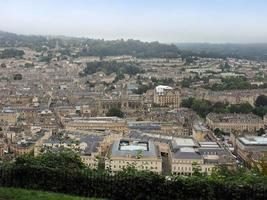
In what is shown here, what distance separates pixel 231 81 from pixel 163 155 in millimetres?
30170

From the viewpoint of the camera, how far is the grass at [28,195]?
630 cm

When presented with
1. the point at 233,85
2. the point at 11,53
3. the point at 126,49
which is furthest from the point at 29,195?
the point at 126,49

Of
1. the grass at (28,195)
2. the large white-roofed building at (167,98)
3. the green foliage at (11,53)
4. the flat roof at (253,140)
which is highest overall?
the grass at (28,195)

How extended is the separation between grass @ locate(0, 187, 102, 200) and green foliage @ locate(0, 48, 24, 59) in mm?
68521

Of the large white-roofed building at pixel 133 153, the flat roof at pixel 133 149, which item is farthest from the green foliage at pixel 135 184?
the flat roof at pixel 133 149

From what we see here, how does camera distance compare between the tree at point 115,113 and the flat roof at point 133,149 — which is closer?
the flat roof at point 133,149

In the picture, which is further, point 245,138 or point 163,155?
point 245,138

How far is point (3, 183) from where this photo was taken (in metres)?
6.98

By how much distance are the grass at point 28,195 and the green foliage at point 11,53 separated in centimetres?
6852

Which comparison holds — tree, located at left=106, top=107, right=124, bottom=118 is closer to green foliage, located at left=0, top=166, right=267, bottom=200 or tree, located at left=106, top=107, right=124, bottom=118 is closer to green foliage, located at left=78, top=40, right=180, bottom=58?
green foliage, located at left=0, top=166, right=267, bottom=200

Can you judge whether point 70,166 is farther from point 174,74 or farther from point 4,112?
point 174,74

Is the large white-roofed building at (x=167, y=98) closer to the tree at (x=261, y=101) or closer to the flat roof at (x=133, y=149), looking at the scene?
the tree at (x=261, y=101)

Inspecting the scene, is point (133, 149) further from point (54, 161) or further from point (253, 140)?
point (54, 161)

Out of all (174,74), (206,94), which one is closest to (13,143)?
(206,94)
